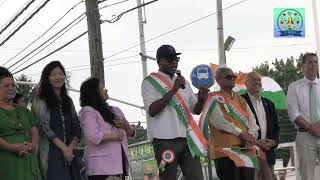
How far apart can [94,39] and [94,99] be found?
5.67 metres

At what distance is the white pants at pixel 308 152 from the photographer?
284 inches

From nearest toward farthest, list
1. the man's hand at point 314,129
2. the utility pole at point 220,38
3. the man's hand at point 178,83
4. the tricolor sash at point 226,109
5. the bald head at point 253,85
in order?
1. the man's hand at point 178,83
2. the tricolor sash at point 226,109
3. the man's hand at point 314,129
4. the bald head at point 253,85
5. the utility pole at point 220,38

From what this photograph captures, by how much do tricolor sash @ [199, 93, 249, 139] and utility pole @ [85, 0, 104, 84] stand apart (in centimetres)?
502

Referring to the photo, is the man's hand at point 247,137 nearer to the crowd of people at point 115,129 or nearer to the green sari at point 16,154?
the crowd of people at point 115,129

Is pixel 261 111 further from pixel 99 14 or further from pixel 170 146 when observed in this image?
pixel 99 14

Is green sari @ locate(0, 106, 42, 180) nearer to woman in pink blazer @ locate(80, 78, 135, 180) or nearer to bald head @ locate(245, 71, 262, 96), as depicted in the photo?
woman in pink blazer @ locate(80, 78, 135, 180)

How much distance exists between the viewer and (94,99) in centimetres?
633

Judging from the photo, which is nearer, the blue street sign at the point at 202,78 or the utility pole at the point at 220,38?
the blue street sign at the point at 202,78

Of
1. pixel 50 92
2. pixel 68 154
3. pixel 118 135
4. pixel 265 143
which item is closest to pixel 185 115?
pixel 118 135

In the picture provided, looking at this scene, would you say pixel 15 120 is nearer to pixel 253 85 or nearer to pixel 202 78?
pixel 202 78

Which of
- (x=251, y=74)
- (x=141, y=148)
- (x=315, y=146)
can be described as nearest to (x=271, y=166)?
(x=315, y=146)

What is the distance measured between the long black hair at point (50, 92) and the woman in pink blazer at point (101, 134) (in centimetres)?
22

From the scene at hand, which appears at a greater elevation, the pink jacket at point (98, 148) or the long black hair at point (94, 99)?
the long black hair at point (94, 99)

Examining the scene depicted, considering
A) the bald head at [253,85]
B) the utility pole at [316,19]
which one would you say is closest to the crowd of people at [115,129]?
the bald head at [253,85]
